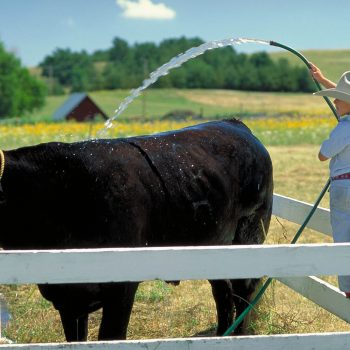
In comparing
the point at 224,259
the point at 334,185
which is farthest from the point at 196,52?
the point at 224,259

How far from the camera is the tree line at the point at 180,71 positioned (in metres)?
92.4

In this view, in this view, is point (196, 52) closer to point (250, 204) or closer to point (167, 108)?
point (250, 204)

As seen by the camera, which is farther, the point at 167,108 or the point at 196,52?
the point at 167,108

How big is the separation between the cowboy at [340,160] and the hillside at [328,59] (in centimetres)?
9441

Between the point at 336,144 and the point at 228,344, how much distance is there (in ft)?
4.61

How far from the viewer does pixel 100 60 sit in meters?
143

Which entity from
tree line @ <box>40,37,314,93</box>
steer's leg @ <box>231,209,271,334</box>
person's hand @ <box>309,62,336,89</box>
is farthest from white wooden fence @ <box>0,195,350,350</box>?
tree line @ <box>40,37,314,93</box>

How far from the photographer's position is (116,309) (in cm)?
434

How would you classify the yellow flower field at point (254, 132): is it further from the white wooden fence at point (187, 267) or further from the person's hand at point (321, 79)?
the white wooden fence at point (187, 267)

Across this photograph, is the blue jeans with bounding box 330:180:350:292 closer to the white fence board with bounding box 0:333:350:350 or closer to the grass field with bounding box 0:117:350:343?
the white fence board with bounding box 0:333:350:350

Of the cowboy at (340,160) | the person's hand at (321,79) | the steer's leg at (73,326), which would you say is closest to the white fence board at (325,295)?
the cowboy at (340,160)

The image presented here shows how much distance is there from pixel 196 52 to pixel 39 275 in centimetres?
228

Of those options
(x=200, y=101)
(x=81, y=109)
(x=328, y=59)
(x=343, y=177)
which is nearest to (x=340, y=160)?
(x=343, y=177)

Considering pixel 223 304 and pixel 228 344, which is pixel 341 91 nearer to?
pixel 228 344
